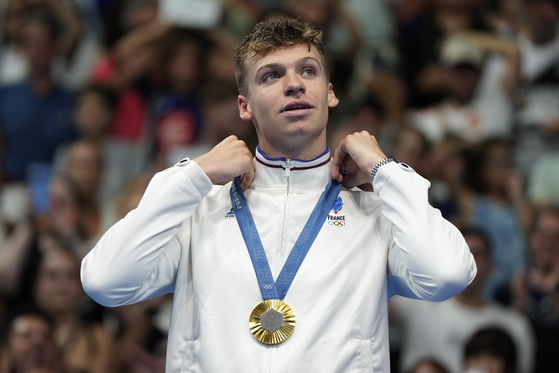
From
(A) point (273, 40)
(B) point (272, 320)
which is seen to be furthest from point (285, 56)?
(B) point (272, 320)

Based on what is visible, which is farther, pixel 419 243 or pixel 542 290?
pixel 542 290

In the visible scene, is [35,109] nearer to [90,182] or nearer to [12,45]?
[12,45]

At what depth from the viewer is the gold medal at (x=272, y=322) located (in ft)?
7.41

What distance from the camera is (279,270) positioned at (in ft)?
7.91

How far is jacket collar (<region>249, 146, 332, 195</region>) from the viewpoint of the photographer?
2688mm

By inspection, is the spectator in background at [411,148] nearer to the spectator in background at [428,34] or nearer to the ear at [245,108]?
the spectator in background at [428,34]

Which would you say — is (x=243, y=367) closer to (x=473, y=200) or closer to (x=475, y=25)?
(x=473, y=200)

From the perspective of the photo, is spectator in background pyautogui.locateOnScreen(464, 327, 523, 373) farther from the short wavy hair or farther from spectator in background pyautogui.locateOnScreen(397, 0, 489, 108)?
the short wavy hair

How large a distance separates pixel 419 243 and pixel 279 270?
0.54m

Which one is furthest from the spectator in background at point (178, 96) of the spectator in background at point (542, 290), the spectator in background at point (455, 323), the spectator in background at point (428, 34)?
the spectator in background at point (542, 290)

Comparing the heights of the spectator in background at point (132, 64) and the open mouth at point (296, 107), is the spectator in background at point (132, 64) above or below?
above

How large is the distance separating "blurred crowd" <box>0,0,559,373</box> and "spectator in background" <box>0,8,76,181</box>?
0.05 ft

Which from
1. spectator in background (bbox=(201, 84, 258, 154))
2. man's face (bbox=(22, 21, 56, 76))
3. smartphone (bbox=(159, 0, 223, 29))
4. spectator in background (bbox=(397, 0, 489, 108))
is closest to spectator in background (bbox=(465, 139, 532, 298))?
spectator in background (bbox=(397, 0, 489, 108))

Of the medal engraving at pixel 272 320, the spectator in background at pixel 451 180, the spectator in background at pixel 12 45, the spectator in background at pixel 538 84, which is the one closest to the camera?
the medal engraving at pixel 272 320
